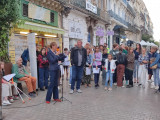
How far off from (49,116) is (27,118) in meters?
0.55

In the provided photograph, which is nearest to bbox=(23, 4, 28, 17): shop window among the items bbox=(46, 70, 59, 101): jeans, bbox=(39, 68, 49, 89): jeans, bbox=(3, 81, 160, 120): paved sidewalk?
bbox=(39, 68, 49, 89): jeans

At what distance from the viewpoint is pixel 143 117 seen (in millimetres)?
5148

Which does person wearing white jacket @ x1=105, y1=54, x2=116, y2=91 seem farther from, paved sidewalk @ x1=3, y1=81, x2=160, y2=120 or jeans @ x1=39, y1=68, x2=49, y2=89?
jeans @ x1=39, y1=68, x2=49, y2=89

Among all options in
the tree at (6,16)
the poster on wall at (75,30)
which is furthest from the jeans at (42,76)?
the poster on wall at (75,30)

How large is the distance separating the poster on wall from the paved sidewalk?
34.8ft

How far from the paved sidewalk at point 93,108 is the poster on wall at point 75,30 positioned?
10.6 metres

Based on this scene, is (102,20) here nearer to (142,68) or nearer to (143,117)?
(142,68)

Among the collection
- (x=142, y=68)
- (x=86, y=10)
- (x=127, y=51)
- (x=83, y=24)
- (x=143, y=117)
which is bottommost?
(x=143, y=117)

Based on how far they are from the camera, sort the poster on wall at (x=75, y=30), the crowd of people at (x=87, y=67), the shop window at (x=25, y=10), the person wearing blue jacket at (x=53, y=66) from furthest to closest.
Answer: the poster on wall at (x=75, y=30)
the shop window at (x=25, y=10)
the crowd of people at (x=87, y=67)
the person wearing blue jacket at (x=53, y=66)

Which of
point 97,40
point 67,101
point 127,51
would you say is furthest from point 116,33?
point 67,101

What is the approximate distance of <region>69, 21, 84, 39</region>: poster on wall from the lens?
1736 cm

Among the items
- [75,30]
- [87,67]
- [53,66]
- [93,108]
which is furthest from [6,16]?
[75,30]

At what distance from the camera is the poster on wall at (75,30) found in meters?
17.4

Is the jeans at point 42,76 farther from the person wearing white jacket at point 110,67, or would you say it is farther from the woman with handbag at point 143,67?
the woman with handbag at point 143,67
